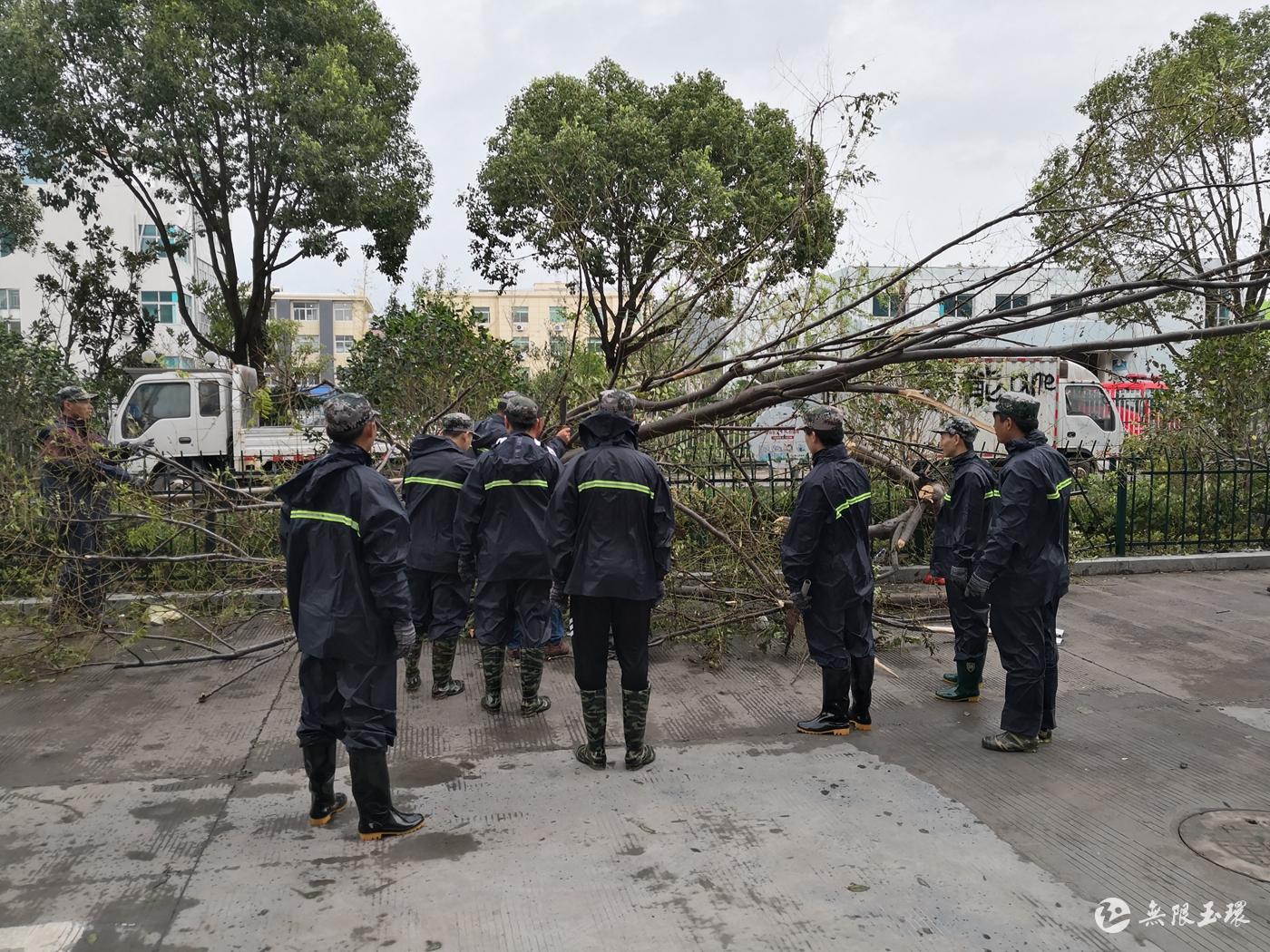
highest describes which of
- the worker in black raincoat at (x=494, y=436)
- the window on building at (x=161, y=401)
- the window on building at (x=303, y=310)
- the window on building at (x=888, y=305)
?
the window on building at (x=303, y=310)

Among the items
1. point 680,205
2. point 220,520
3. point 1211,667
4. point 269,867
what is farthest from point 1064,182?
point 680,205

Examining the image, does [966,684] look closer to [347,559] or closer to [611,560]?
[611,560]

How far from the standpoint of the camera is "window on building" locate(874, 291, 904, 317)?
682 cm

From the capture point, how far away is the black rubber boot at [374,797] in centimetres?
358

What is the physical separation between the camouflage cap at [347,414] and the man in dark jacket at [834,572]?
226 cm

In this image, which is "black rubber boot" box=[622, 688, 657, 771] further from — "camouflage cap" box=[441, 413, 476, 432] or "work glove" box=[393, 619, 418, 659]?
"camouflage cap" box=[441, 413, 476, 432]

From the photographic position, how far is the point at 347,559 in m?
3.55

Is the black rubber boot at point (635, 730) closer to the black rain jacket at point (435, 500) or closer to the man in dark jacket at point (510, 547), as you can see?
the man in dark jacket at point (510, 547)

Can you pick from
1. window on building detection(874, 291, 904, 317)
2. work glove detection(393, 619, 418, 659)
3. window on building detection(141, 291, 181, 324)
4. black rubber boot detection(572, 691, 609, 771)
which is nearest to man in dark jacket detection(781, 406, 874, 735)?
black rubber boot detection(572, 691, 609, 771)

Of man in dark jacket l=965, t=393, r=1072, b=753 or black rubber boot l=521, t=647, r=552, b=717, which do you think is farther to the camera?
black rubber boot l=521, t=647, r=552, b=717

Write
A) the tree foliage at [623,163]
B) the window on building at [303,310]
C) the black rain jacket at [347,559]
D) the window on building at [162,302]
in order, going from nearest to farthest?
the black rain jacket at [347,559] < the tree foliage at [623,163] < the window on building at [162,302] < the window on building at [303,310]

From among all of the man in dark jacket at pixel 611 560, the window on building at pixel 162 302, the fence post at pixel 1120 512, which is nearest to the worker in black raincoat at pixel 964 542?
the man in dark jacket at pixel 611 560
